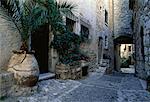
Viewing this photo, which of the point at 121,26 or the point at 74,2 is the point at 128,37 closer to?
the point at 121,26

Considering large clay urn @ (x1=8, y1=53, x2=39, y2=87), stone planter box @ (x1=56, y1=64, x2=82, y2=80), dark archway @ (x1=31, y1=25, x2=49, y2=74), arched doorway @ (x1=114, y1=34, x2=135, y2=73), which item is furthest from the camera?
arched doorway @ (x1=114, y1=34, x2=135, y2=73)

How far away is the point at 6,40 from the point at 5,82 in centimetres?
107

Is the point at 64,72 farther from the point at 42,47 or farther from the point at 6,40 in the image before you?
the point at 6,40

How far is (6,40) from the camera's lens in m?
4.84

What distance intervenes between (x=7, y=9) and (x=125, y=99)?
10.7 ft

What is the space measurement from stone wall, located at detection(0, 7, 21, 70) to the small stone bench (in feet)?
1.49

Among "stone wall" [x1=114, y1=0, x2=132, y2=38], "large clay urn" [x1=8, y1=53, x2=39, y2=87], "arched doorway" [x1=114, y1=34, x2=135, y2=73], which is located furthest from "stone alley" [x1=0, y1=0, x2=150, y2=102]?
"arched doorway" [x1=114, y1=34, x2=135, y2=73]

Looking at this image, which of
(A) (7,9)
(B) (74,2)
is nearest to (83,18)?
(B) (74,2)

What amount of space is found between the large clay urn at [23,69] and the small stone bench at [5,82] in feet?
0.42

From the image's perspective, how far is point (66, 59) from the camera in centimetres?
720

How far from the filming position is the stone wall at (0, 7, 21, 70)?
15.4 ft

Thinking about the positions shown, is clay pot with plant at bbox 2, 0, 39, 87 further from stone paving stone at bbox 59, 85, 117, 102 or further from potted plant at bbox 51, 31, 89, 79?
potted plant at bbox 51, 31, 89, 79

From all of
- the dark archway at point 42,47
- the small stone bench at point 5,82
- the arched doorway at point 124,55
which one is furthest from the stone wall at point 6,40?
the arched doorway at point 124,55

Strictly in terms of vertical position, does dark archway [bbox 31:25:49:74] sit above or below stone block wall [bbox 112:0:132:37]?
below
